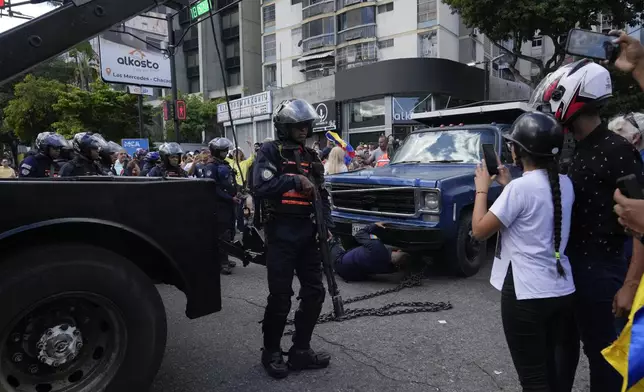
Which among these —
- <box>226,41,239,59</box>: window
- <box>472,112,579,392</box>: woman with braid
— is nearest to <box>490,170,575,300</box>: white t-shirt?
<box>472,112,579,392</box>: woman with braid

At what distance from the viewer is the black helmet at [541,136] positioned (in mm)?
2111

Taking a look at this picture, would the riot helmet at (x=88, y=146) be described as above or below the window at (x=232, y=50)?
below

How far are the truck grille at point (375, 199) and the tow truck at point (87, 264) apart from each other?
10.3ft

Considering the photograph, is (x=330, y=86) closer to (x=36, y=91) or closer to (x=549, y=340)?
(x=36, y=91)

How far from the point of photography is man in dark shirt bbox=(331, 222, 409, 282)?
5496 mm

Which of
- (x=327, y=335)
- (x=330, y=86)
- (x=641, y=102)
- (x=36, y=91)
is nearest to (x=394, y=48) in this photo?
(x=330, y=86)

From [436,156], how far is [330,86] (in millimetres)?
19788

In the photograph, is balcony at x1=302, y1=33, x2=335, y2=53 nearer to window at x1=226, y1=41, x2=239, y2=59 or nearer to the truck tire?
window at x1=226, y1=41, x2=239, y2=59

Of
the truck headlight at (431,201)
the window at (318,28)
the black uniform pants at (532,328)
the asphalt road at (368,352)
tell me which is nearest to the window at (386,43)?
the window at (318,28)

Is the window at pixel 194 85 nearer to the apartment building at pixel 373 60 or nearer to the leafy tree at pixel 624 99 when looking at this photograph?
the apartment building at pixel 373 60

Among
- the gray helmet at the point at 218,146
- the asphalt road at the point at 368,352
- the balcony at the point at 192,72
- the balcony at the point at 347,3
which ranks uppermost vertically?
the balcony at the point at 347,3

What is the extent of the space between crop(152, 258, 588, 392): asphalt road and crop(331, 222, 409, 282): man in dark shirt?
21.6 inches

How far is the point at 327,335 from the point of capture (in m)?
3.94

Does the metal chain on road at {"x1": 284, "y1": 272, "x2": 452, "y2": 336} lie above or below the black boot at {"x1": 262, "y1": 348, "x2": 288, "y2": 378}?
below
